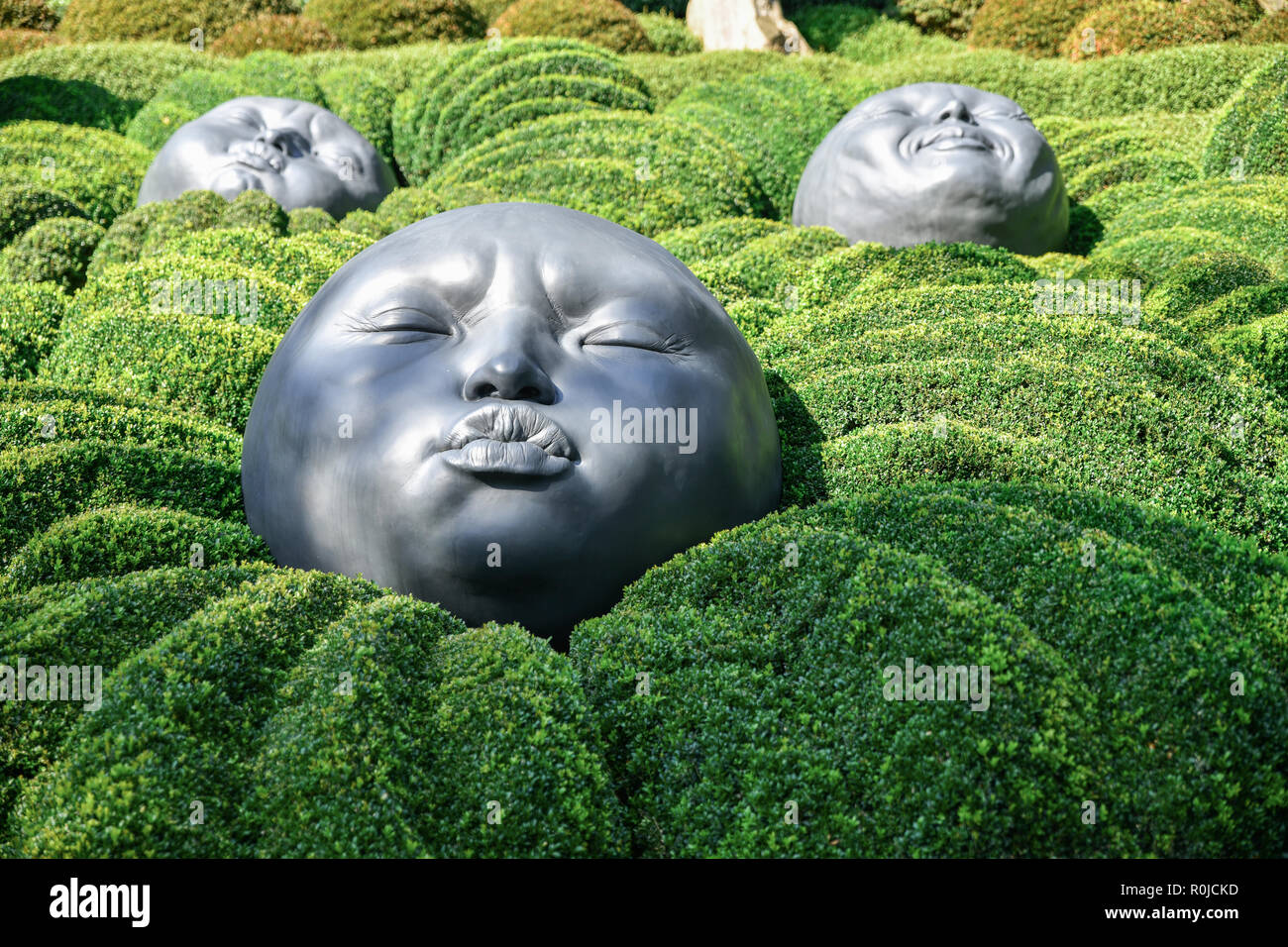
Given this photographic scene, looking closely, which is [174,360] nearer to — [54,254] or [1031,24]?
[54,254]

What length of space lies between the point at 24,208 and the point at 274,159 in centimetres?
204

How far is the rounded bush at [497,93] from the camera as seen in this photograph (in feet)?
36.8

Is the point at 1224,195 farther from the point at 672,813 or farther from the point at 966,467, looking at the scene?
the point at 672,813

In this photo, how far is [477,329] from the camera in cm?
418

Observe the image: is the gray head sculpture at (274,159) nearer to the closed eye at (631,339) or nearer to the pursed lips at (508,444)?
the closed eye at (631,339)

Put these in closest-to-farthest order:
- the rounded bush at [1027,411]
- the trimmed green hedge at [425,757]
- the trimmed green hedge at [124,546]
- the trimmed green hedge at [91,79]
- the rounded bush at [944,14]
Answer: the trimmed green hedge at [425,757] → the trimmed green hedge at [124,546] → the rounded bush at [1027,411] → the trimmed green hedge at [91,79] → the rounded bush at [944,14]

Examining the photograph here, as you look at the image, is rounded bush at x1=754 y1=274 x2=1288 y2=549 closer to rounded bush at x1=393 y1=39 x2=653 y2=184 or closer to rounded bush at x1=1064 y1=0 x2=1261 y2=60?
rounded bush at x1=393 y1=39 x2=653 y2=184

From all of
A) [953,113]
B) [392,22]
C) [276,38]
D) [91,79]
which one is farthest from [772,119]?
[91,79]

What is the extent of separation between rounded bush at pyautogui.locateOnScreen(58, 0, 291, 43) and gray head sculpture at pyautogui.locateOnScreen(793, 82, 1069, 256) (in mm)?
11511

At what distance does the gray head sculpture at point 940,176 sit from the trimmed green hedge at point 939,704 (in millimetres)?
5086

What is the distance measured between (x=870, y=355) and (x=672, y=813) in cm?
340

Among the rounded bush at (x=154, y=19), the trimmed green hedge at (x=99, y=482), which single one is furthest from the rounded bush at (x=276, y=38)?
the trimmed green hedge at (x=99, y=482)

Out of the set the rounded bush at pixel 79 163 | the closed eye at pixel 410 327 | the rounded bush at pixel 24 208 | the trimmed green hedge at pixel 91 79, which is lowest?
the closed eye at pixel 410 327

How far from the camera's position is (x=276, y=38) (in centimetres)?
1541
